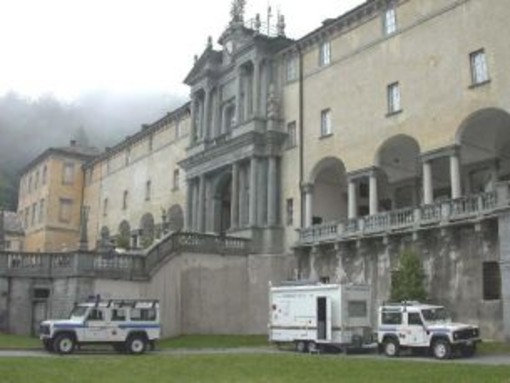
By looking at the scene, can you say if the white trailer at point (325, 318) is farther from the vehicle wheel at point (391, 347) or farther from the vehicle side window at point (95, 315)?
the vehicle side window at point (95, 315)

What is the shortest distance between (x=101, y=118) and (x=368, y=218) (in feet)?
317

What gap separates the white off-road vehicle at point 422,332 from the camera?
81.4 ft

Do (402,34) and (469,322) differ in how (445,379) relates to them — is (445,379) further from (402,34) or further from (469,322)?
(402,34)

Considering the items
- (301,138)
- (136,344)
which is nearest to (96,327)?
(136,344)

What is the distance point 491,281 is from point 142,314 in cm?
1396

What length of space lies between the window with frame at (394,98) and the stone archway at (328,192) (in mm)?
5495

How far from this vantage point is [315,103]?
135ft

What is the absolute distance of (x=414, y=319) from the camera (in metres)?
26.2

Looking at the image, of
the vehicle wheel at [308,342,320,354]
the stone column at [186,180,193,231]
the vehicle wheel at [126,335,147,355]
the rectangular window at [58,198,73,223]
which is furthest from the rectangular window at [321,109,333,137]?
the rectangular window at [58,198,73,223]

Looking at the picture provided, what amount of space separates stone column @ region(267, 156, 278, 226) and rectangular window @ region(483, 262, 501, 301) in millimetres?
15074

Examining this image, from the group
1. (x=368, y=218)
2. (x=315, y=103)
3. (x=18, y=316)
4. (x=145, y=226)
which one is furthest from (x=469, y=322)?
(x=145, y=226)

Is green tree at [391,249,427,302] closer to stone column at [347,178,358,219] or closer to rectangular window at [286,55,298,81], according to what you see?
stone column at [347,178,358,219]

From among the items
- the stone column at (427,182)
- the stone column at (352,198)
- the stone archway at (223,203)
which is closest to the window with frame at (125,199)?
the stone archway at (223,203)

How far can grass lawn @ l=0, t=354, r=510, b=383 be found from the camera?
682 inches
